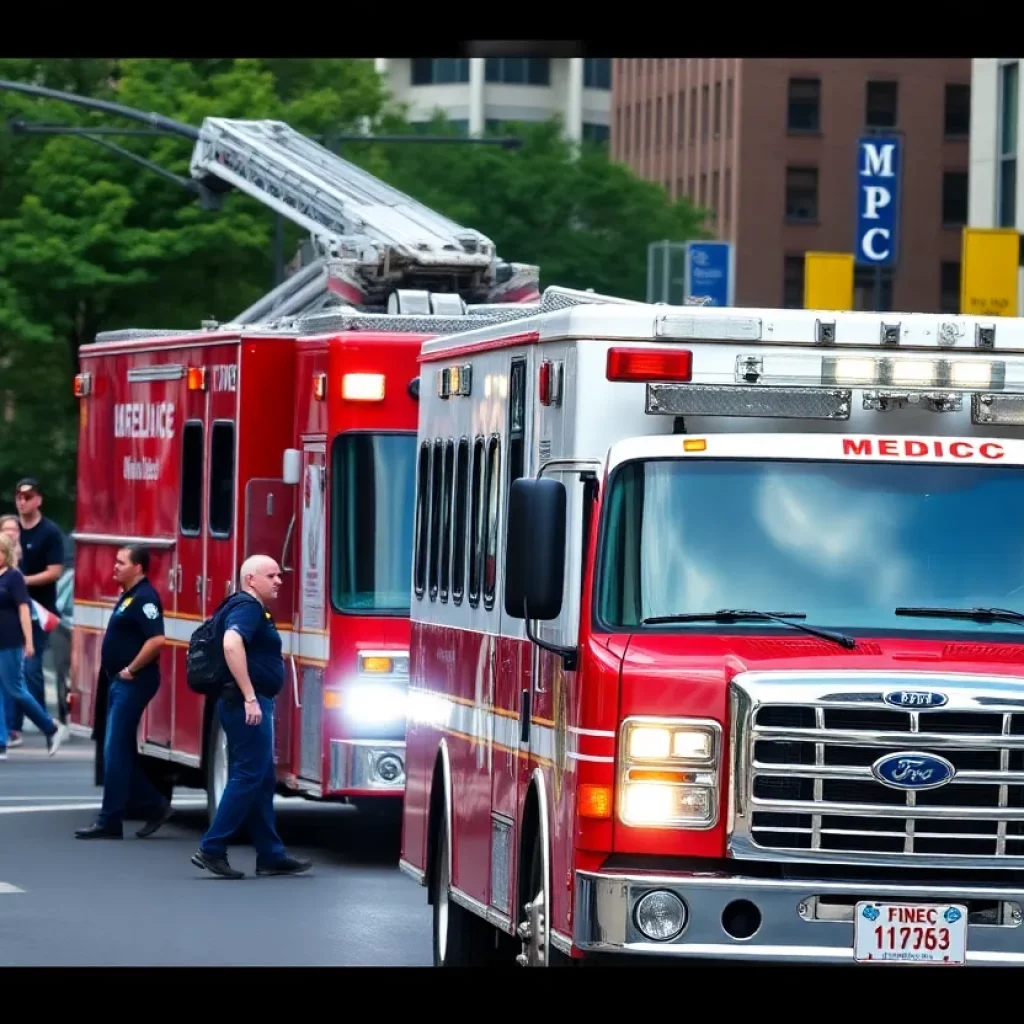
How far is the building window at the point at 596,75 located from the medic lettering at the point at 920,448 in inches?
5172

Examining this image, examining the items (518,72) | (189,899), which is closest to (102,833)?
(189,899)

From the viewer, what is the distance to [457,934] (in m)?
13.0

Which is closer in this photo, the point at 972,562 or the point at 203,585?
the point at 972,562

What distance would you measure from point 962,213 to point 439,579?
322 feet

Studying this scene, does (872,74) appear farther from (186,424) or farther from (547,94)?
(186,424)

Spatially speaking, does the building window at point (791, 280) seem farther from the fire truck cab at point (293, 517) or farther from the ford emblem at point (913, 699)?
the ford emblem at point (913, 699)

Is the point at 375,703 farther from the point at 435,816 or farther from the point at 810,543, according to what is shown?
the point at 810,543

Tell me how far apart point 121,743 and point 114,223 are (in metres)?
28.5

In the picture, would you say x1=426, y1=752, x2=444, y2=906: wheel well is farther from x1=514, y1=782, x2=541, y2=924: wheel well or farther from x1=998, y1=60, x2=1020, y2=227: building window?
x1=998, y1=60, x2=1020, y2=227: building window

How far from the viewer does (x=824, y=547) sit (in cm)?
1039

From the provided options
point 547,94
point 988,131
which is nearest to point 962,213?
point 547,94

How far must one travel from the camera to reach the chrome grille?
9844 millimetres

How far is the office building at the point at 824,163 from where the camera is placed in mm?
108688

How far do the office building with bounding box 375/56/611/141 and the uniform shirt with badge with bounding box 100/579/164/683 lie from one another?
12202 cm
